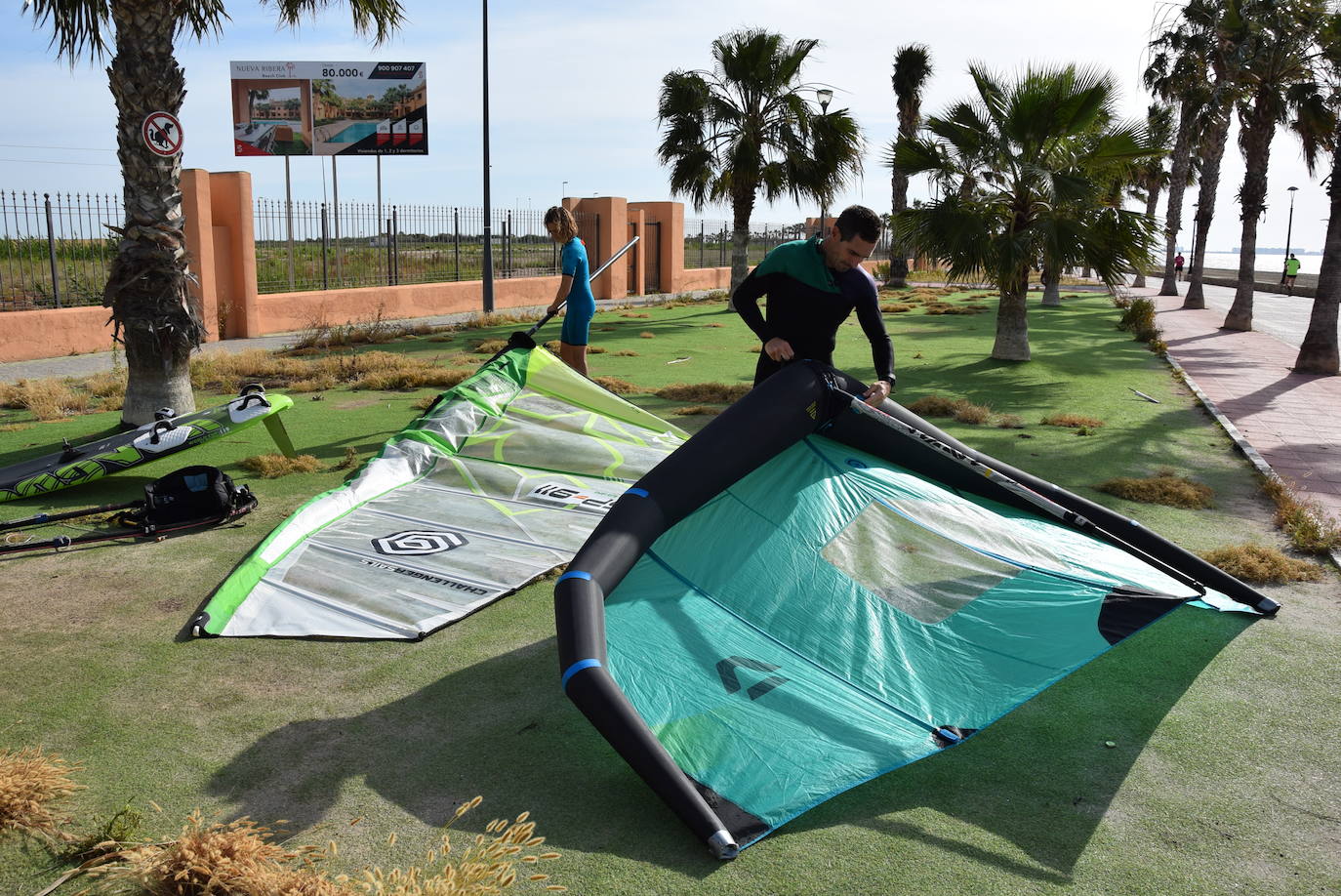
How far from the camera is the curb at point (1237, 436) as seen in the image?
7495 mm

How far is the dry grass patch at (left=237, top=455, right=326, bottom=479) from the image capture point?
23.0ft

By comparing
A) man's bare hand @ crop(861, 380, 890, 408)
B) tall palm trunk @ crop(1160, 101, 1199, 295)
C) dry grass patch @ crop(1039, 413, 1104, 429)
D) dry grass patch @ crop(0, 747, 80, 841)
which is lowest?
dry grass patch @ crop(0, 747, 80, 841)

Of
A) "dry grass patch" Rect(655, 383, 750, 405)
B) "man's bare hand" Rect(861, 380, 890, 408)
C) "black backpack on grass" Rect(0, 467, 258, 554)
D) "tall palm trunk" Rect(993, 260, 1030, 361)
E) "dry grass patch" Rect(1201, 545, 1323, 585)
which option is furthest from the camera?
"tall palm trunk" Rect(993, 260, 1030, 361)

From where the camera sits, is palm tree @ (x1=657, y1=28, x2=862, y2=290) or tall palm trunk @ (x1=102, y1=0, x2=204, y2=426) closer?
tall palm trunk @ (x1=102, y1=0, x2=204, y2=426)

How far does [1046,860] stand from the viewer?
2.76m

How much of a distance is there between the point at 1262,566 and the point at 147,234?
28.7ft

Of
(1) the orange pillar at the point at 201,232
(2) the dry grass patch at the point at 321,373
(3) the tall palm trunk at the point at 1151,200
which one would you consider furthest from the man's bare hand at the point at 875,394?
(3) the tall palm trunk at the point at 1151,200

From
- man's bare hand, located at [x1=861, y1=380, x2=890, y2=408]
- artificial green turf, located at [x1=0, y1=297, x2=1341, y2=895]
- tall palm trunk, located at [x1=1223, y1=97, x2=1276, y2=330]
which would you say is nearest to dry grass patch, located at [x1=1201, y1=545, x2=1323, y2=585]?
artificial green turf, located at [x1=0, y1=297, x2=1341, y2=895]

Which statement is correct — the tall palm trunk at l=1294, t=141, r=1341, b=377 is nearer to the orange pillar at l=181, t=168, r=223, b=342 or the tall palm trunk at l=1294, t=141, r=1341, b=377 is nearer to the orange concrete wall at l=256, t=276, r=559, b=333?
the orange concrete wall at l=256, t=276, r=559, b=333

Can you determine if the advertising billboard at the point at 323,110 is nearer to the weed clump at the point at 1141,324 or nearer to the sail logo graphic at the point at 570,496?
the weed clump at the point at 1141,324

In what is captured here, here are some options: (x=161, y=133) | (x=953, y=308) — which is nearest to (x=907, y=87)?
(x=953, y=308)

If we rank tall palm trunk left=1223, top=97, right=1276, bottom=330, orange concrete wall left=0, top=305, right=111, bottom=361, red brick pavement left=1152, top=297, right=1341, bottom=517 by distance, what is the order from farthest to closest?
1. tall palm trunk left=1223, top=97, right=1276, bottom=330
2. orange concrete wall left=0, top=305, right=111, bottom=361
3. red brick pavement left=1152, top=297, right=1341, bottom=517

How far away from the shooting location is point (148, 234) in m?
8.23

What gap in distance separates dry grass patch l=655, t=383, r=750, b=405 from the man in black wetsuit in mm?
5685
